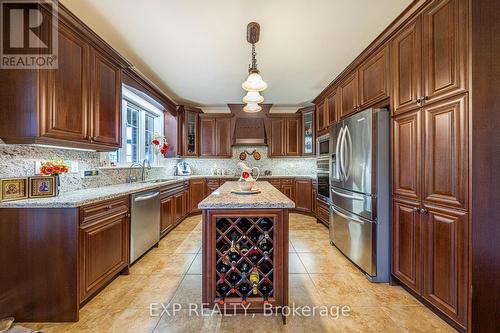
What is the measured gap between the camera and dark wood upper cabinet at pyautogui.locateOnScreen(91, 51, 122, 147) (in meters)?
2.25

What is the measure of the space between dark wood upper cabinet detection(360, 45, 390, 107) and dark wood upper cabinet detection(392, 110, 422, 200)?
42cm

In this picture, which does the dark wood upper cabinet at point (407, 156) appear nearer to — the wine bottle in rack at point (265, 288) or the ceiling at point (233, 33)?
the ceiling at point (233, 33)

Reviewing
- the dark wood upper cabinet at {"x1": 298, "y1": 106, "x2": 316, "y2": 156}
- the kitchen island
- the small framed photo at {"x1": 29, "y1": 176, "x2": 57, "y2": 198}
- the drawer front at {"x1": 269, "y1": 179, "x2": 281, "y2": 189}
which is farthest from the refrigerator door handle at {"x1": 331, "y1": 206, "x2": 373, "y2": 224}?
the small framed photo at {"x1": 29, "y1": 176, "x2": 57, "y2": 198}

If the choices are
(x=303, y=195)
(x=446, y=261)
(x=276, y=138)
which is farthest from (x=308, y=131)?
(x=446, y=261)

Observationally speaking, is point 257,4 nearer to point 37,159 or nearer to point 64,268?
point 37,159

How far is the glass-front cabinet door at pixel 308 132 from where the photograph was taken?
5.12m

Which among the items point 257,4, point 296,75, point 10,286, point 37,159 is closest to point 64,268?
point 10,286

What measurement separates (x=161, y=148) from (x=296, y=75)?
2.83m

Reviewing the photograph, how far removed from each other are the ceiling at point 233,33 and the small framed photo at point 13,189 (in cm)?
160

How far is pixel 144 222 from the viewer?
2.76 m

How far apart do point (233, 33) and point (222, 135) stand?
3147mm

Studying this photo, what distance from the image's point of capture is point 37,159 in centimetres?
196

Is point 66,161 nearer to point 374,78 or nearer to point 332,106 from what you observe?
point 374,78

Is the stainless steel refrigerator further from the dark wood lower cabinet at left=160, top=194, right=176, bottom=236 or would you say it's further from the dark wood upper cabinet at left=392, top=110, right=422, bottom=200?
the dark wood lower cabinet at left=160, top=194, right=176, bottom=236
